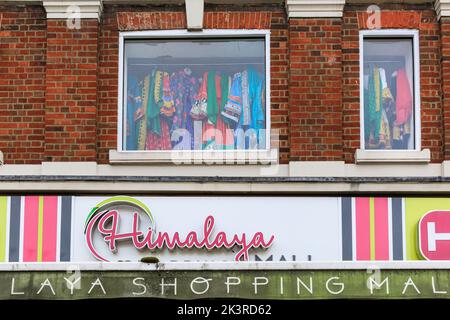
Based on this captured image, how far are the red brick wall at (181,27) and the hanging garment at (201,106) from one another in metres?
0.76

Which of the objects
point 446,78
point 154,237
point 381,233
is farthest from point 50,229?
point 446,78

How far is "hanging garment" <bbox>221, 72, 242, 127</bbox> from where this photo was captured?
12688mm

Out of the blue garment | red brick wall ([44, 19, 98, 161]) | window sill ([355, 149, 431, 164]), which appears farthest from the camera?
the blue garment

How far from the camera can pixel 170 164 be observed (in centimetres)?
1234

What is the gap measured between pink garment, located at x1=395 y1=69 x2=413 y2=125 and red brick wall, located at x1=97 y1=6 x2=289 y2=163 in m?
1.36

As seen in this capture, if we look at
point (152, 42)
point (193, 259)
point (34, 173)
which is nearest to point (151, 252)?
point (193, 259)

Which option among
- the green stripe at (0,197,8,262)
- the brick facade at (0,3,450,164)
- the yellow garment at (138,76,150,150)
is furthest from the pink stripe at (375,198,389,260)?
the green stripe at (0,197,8,262)

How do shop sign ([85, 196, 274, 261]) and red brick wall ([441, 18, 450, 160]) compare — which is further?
red brick wall ([441, 18, 450, 160])

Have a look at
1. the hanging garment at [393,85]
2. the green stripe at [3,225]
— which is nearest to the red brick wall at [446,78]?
the hanging garment at [393,85]

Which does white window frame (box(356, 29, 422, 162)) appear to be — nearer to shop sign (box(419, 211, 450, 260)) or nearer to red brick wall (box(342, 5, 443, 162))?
red brick wall (box(342, 5, 443, 162))

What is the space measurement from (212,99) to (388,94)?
2.13 metres

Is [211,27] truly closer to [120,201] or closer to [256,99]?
[256,99]
